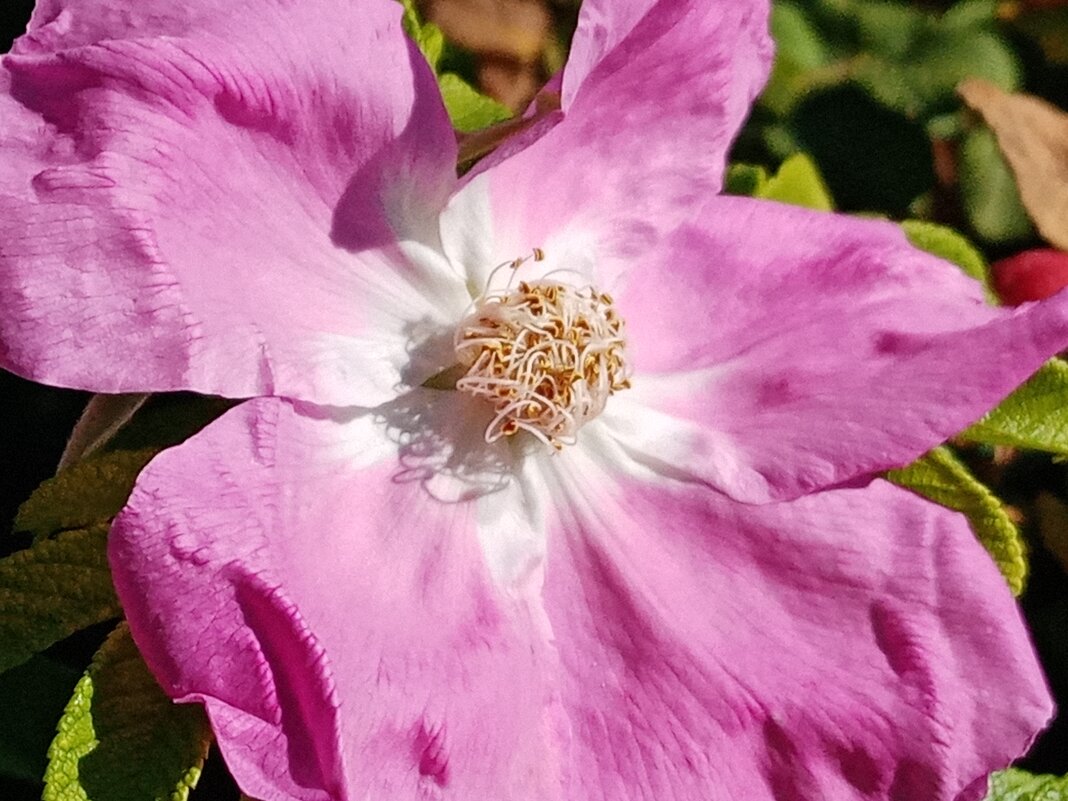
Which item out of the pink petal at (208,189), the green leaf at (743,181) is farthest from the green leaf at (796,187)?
the pink petal at (208,189)

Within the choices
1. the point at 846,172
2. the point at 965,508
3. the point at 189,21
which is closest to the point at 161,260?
the point at 189,21

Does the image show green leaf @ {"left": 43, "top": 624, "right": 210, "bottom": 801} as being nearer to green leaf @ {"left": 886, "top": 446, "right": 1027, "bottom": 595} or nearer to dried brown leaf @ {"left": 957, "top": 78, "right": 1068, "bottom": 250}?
green leaf @ {"left": 886, "top": 446, "right": 1027, "bottom": 595}

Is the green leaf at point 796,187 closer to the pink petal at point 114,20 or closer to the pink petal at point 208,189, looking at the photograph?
the pink petal at point 208,189

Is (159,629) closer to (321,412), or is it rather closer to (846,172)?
(321,412)

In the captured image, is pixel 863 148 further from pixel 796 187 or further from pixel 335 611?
pixel 335 611

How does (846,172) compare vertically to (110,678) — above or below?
below

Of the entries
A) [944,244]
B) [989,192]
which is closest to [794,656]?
[944,244]
